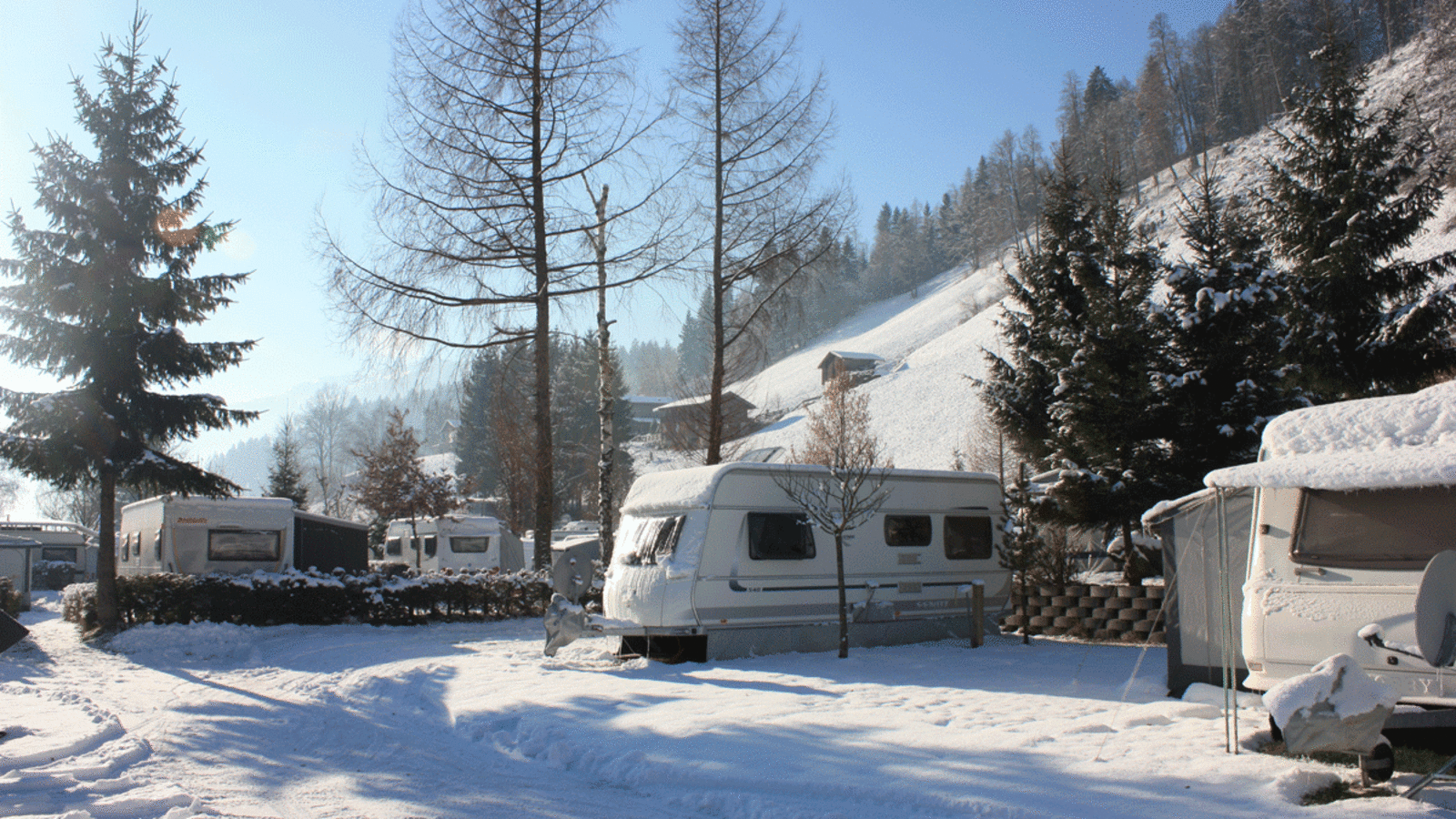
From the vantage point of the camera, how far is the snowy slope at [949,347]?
39.9 meters

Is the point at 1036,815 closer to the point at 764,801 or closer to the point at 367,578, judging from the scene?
the point at 764,801

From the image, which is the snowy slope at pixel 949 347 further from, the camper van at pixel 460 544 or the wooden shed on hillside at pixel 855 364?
the camper van at pixel 460 544

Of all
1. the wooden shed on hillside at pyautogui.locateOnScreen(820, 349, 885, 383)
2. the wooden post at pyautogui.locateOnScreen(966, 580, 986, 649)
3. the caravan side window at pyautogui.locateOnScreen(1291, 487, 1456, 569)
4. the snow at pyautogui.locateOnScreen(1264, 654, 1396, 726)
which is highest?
the wooden shed on hillside at pyautogui.locateOnScreen(820, 349, 885, 383)

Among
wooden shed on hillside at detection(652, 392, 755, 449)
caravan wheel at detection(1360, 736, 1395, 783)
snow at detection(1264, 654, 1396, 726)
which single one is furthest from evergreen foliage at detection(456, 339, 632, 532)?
caravan wheel at detection(1360, 736, 1395, 783)

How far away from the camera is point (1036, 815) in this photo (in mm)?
5125

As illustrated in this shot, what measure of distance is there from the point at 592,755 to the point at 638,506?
243 inches

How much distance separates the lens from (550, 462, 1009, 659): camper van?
1200 cm

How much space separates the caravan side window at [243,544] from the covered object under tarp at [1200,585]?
735 inches

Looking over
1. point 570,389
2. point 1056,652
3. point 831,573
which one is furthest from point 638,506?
point 570,389

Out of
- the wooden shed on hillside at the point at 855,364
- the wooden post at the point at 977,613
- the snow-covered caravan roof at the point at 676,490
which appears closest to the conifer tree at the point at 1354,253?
the wooden post at the point at 977,613

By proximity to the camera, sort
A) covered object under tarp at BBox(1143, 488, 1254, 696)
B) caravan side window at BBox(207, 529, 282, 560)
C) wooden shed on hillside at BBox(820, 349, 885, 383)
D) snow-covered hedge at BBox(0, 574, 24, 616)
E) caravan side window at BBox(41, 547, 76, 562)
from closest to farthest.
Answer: covered object under tarp at BBox(1143, 488, 1254, 696) < caravan side window at BBox(207, 529, 282, 560) < snow-covered hedge at BBox(0, 574, 24, 616) < caravan side window at BBox(41, 547, 76, 562) < wooden shed on hillside at BBox(820, 349, 885, 383)

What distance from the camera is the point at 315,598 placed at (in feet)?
60.8

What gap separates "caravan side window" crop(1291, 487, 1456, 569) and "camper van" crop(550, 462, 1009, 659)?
6848 millimetres

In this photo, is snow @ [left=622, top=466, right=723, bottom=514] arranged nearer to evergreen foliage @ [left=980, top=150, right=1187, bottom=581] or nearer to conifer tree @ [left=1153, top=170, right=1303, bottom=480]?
evergreen foliage @ [left=980, top=150, right=1187, bottom=581]
